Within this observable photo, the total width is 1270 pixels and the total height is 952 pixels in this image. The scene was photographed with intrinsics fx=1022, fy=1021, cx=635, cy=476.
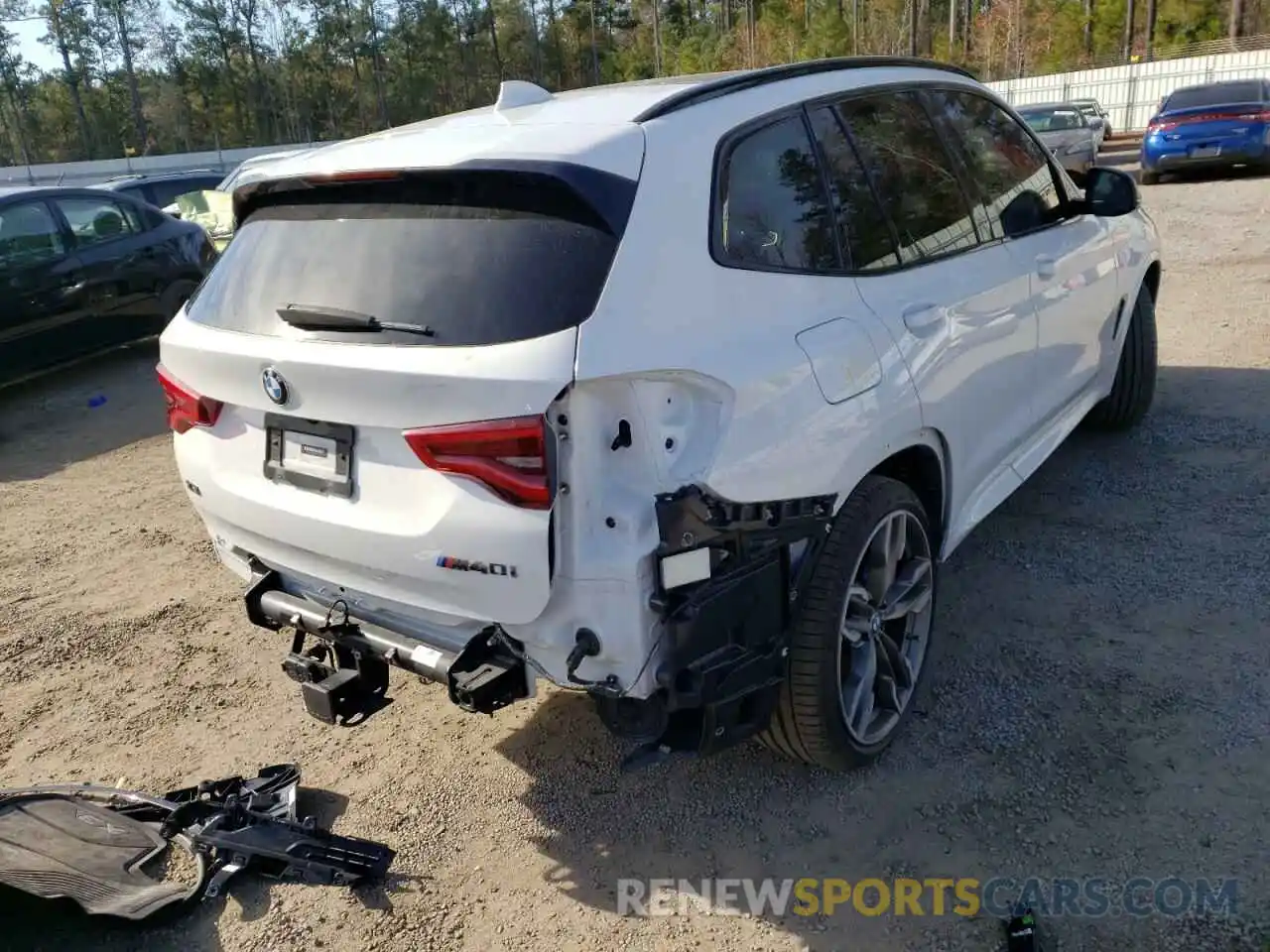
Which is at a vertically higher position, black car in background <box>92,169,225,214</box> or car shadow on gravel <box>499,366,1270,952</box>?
black car in background <box>92,169,225,214</box>

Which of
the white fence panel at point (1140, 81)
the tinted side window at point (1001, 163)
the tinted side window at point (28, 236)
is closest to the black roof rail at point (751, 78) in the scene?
the tinted side window at point (1001, 163)

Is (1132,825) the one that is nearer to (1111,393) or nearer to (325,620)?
(325,620)

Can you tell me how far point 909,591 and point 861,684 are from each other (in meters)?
0.35

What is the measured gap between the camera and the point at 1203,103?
53.4 ft

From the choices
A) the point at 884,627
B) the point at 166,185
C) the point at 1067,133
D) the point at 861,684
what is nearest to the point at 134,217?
the point at 166,185

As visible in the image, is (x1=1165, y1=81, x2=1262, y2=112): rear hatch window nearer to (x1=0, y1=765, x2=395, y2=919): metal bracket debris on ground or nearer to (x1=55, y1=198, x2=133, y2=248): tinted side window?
(x1=55, y1=198, x2=133, y2=248): tinted side window

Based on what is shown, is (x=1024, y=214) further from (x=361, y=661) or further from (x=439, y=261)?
(x=361, y=661)

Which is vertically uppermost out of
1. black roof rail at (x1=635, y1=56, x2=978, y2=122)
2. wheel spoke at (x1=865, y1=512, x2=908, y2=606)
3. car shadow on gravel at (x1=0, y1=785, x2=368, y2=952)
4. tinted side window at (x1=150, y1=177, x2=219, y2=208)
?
black roof rail at (x1=635, y1=56, x2=978, y2=122)

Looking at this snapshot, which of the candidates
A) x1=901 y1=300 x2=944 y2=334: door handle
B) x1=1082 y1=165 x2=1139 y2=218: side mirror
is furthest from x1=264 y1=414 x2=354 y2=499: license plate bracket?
x1=1082 y1=165 x2=1139 y2=218: side mirror

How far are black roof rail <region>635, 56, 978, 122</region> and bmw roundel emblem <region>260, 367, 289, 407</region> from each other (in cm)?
110

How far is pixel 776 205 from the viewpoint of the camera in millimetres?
2707

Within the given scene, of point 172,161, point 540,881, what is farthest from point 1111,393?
point 172,161

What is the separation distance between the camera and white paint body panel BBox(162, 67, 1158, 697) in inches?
86.7

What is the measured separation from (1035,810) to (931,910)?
1.56 ft
